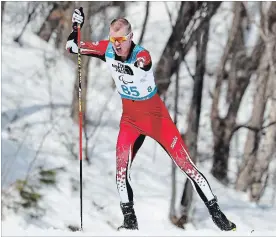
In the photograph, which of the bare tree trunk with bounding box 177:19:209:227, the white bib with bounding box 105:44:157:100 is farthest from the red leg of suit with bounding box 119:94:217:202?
the bare tree trunk with bounding box 177:19:209:227

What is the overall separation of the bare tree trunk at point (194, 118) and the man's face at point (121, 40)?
4757mm

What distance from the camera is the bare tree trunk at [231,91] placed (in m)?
13.2

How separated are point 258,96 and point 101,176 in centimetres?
349

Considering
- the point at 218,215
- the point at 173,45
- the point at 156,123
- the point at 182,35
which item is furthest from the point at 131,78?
the point at 173,45

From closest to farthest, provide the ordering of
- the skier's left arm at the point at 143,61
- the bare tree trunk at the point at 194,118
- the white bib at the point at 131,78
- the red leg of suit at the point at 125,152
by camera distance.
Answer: the skier's left arm at the point at 143,61, the white bib at the point at 131,78, the red leg of suit at the point at 125,152, the bare tree trunk at the point at 194,118

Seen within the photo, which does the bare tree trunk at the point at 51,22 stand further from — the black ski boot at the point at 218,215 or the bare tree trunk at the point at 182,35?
the black ski boot at the point at 218,215

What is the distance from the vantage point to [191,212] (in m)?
10.4

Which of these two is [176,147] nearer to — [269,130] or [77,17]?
[77,17]

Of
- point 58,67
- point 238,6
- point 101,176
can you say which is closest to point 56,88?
point 58,67

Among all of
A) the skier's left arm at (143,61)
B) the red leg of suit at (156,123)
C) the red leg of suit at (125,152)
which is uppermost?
the skier's left arm at (143,61)

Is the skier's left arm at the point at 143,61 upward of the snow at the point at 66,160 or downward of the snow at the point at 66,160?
upward

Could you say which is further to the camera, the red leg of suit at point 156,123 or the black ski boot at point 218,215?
the black ski boot at point 218,215

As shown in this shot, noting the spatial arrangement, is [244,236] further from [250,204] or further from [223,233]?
[250,204]

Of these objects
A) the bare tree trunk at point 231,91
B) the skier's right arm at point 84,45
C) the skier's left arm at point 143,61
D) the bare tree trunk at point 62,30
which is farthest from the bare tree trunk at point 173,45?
the skier's left arm at point 143,61
